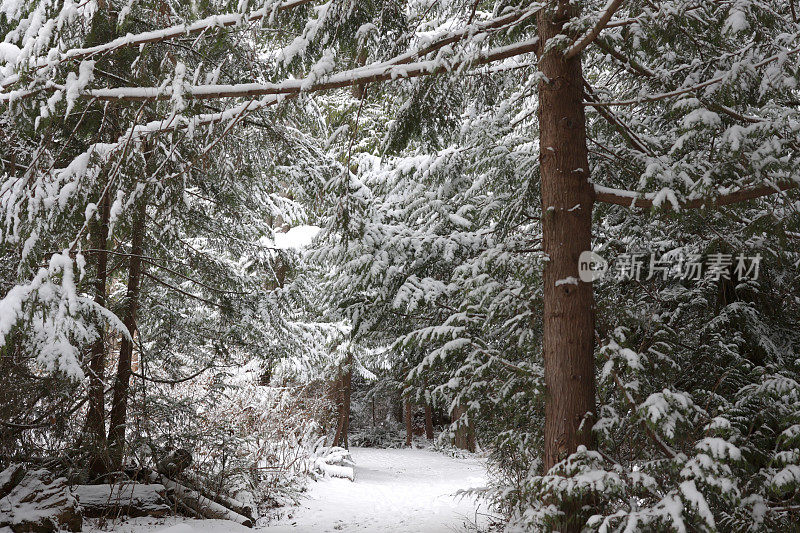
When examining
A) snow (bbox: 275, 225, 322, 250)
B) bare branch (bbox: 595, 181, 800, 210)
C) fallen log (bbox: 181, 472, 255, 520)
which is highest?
snow (bbox: 275, 225, 322, 250)

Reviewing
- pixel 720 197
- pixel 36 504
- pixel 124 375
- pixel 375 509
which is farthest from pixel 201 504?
pixel 720 197

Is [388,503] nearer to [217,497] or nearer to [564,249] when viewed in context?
[217,497]

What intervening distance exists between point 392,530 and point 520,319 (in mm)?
3939

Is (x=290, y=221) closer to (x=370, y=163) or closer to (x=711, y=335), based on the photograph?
(x=370, y=163)

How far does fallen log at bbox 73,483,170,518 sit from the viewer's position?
5.88 meters

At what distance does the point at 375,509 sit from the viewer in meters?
8.84

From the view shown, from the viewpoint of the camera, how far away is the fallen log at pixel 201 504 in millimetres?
6637

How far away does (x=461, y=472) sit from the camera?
14.2 meters

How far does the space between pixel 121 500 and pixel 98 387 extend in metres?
1.26

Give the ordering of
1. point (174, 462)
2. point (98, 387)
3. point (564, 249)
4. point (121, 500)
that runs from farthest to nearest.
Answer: point (174, 462) < point (98, 387) < point (121, 500) < point (564, 249)

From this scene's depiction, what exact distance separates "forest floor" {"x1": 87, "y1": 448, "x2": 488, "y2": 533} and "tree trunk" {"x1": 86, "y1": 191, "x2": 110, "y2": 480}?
0.83 m

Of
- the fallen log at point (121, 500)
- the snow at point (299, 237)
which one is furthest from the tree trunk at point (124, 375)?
the snow at point (299, 237)

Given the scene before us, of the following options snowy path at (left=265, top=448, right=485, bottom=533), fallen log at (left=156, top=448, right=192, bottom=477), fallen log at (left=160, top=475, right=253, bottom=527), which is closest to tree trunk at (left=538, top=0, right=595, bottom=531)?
snowy path at (left=265, top=448, right=485, bottom=533)

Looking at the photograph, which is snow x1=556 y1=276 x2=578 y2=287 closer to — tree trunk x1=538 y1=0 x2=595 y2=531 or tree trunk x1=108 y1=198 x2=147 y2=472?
tree trunk x1=538 y1=0 x2=595 y2=531
